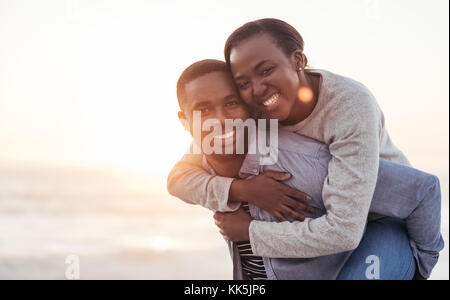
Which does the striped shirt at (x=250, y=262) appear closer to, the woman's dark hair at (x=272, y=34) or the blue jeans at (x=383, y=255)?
the blue jeans at (x=383, y=255)

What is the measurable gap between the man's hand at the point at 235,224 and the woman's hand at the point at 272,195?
9cm

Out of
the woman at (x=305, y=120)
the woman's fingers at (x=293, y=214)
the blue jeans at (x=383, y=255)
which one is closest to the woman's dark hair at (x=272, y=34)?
the woman at (x=305, y=120)

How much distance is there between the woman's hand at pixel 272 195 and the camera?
1853 mm

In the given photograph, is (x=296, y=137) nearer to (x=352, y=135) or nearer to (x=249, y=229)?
(x=352, y=135)

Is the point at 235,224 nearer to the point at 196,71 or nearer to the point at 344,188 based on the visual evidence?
the point at 344,188

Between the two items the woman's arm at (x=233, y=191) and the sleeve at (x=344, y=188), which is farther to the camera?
the woman's arm at (x=233, y=191)

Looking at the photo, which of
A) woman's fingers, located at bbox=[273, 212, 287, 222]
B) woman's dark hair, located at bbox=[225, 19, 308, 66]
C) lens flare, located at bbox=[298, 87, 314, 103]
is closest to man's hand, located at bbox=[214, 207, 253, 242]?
woman's fingers, located at bbox=[273, 212, 287, 222]

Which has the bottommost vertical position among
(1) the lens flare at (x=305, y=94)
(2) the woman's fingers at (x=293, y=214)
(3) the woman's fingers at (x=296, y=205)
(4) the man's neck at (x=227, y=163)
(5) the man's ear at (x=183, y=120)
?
(2) the woman's fingers at (x=293, y=214)

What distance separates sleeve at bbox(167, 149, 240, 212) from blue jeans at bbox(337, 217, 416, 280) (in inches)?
22.0

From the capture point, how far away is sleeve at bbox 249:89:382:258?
1.69 metres

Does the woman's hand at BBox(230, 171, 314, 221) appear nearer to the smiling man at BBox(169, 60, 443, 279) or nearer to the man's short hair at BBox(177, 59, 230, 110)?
the smiling man at BBox(169, 60, 443, 279)

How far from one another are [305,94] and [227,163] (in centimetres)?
47

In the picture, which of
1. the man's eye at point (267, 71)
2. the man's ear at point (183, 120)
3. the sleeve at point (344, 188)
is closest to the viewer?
the sleeve at point (344, 188)

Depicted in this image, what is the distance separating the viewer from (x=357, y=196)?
1688 millimetres
